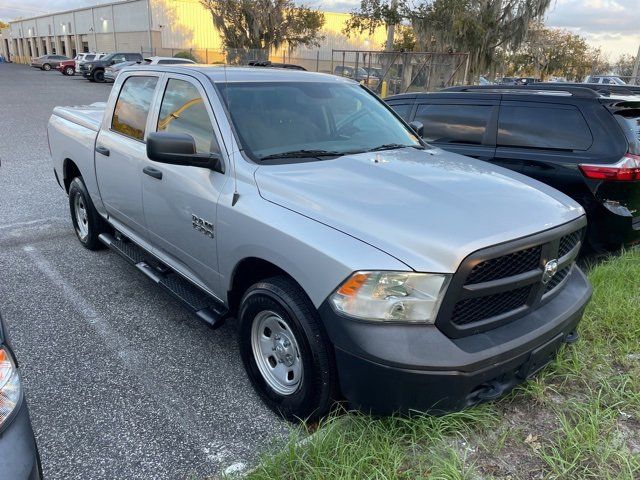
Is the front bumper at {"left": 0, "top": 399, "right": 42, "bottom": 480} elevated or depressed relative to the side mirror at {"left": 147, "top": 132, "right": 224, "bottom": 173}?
depressed

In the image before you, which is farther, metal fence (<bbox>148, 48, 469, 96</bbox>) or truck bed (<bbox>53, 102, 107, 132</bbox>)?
metal fence (<bbox>148, 48, 469, 96</bbox>)

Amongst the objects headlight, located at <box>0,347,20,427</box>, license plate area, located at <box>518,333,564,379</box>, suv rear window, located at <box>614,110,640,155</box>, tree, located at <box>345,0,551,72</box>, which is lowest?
license plate area, located at <box>518,333,564,379</box>

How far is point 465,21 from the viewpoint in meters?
24.7

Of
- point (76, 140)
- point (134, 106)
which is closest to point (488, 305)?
→ point (134, 106)

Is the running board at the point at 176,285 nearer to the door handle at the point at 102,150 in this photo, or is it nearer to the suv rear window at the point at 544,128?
the door handle at the point at 102,150

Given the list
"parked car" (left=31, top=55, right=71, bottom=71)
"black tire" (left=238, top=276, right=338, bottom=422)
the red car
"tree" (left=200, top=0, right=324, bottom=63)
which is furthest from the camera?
"parked car" (left=31, top=55, right=71, bottom=71)

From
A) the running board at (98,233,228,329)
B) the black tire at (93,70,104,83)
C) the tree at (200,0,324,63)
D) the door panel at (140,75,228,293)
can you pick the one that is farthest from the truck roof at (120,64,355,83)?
the black tire at (93,70,104,83)

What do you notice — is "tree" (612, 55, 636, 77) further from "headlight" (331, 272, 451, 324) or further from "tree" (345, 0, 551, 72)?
"headlight" (331, 272, 451, 324)

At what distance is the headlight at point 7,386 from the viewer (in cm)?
171

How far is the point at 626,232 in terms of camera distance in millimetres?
4324

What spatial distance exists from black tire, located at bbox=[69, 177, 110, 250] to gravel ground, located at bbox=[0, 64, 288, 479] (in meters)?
0.14

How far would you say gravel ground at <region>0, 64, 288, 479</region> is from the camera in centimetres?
258

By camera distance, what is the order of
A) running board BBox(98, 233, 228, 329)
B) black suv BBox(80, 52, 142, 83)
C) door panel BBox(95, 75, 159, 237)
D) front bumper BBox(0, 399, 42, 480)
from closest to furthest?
1. front bumper BBox(0, 399, 42, 480)
2. running board BBox(98, 233, 228, 329)
3. door panel BBox(95, 75, 159, 237)
4. black suv BBox(80, 52, 142, 83)

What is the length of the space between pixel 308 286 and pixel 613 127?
3.54 metres
